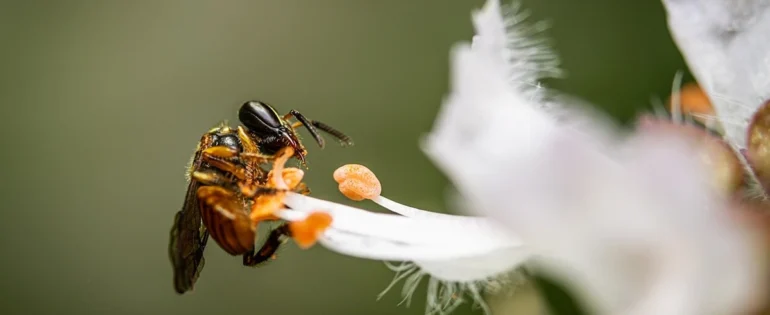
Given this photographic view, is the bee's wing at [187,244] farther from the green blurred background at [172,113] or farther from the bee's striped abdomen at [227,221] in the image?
the green blurred background at [172,113]

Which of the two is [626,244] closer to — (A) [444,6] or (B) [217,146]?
(B) [217,146]

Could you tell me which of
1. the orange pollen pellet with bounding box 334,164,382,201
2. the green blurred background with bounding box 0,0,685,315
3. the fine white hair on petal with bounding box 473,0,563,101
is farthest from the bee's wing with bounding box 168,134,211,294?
the green blurred background with bounding box 0,0,685,315

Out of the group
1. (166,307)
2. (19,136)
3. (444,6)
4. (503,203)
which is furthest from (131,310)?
(503,203)

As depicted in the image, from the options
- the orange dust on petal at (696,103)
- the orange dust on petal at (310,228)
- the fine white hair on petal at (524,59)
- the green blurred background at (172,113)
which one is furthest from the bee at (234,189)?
the green blurred background at (172,113)

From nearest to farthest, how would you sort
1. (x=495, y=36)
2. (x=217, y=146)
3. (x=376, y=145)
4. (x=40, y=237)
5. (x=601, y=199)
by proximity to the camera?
(x=601, y=199), (x=495, y=36), (x=217, y=146), (x=376, y=145), (x=40, y=237)

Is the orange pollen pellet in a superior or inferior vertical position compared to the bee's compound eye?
inferior

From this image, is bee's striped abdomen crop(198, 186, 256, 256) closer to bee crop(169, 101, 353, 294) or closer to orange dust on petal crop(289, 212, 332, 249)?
bee crop(169, 101, 353, 294)

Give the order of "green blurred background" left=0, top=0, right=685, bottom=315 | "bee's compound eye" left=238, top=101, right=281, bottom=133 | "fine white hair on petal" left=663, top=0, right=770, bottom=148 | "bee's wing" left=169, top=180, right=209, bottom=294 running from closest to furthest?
"fine white hair on petal" left=663, top=0, right=770, bottom=148
"bee's wing" left=169, top=180, right=209, bottom=294
"bee's compound eye" left=238, top=101, right=281, bottom=133
"green blurred background" left=0, top=0, right=685, bottom=315
